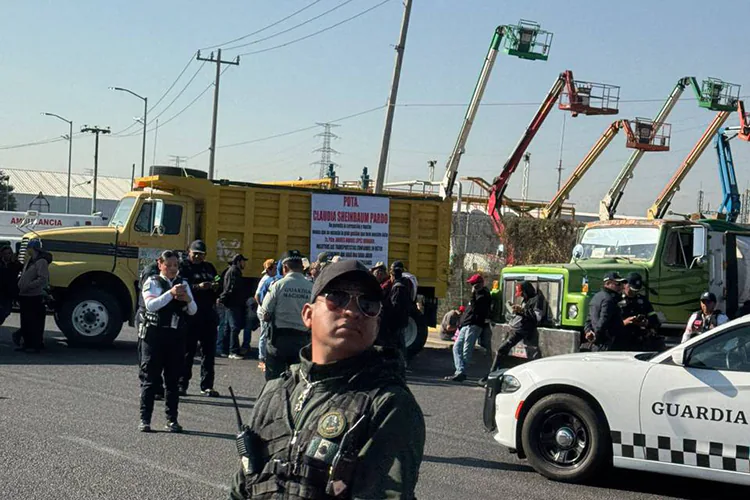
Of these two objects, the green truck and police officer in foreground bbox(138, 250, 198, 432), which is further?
the green truck

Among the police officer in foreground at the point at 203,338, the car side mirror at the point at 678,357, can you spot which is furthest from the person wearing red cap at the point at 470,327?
the car side mirror at the point at 678,357

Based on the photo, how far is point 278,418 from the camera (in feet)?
8.76

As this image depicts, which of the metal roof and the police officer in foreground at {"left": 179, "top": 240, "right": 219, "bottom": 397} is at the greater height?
the metal roof

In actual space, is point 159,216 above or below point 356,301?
above

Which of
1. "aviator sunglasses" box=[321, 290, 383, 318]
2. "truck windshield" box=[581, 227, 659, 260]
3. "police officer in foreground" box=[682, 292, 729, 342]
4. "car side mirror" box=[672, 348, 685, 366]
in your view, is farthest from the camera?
"truck windshield" box=[581, 227, 659, 260]

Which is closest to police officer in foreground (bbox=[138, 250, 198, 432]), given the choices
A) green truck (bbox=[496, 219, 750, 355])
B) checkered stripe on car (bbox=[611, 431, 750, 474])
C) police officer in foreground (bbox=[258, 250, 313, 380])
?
police officer in foreground (bbox=[258, 250, 313, 380])

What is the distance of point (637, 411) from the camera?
7.07m

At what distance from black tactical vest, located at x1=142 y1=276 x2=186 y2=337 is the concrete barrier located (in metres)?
5.96

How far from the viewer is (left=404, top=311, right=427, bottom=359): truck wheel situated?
52.1 ft

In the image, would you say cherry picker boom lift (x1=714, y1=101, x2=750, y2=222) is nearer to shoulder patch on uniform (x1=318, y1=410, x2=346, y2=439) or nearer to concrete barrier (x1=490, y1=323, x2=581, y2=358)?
concrete barrier (x1=490, y1=323, x2=581, y2=358)

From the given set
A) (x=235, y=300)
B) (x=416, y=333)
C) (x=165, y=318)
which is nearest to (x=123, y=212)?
(x=235, y=300)

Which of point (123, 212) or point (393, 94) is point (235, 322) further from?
point (393, 94)

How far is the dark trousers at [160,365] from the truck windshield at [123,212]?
743cm

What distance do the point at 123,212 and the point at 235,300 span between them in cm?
287
